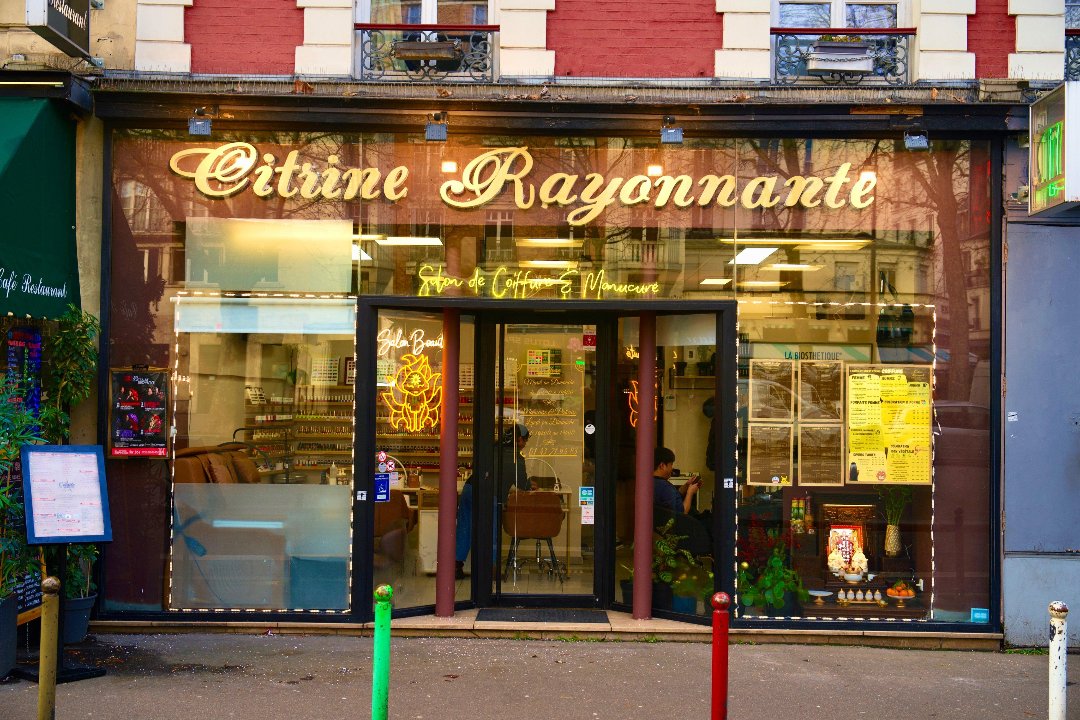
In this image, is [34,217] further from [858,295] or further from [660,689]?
[858,295]

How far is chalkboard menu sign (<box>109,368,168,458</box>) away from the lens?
874cm

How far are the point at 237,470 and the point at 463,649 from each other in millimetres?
2520

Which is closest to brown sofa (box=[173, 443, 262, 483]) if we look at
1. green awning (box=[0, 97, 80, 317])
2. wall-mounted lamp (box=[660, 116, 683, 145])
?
green awning (box=[0, 97, 80, 317])

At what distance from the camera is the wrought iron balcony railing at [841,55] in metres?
8.88

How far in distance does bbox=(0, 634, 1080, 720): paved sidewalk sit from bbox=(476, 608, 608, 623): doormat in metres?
0.36

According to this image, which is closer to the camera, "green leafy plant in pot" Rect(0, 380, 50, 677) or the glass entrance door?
"green leafy plant in pot" Rect(0, 380, 50, 677)

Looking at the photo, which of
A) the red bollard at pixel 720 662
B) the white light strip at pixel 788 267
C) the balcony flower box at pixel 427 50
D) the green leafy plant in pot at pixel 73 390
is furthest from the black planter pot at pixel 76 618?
the white light strip at pixel 788 267

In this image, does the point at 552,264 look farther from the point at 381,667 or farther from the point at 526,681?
the point at 381,667

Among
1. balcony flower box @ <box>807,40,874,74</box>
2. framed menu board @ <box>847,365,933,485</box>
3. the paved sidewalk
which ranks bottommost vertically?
the paved sidewalk

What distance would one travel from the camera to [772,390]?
897cm

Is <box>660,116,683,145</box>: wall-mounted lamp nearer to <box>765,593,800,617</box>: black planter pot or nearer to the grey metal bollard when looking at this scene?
<box>765,593,800,617</box>: black planter pot

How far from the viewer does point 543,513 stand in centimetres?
955

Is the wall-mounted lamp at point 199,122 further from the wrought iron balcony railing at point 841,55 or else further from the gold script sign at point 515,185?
the wrought iron balcony railing at point 841,55

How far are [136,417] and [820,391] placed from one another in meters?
5.94
